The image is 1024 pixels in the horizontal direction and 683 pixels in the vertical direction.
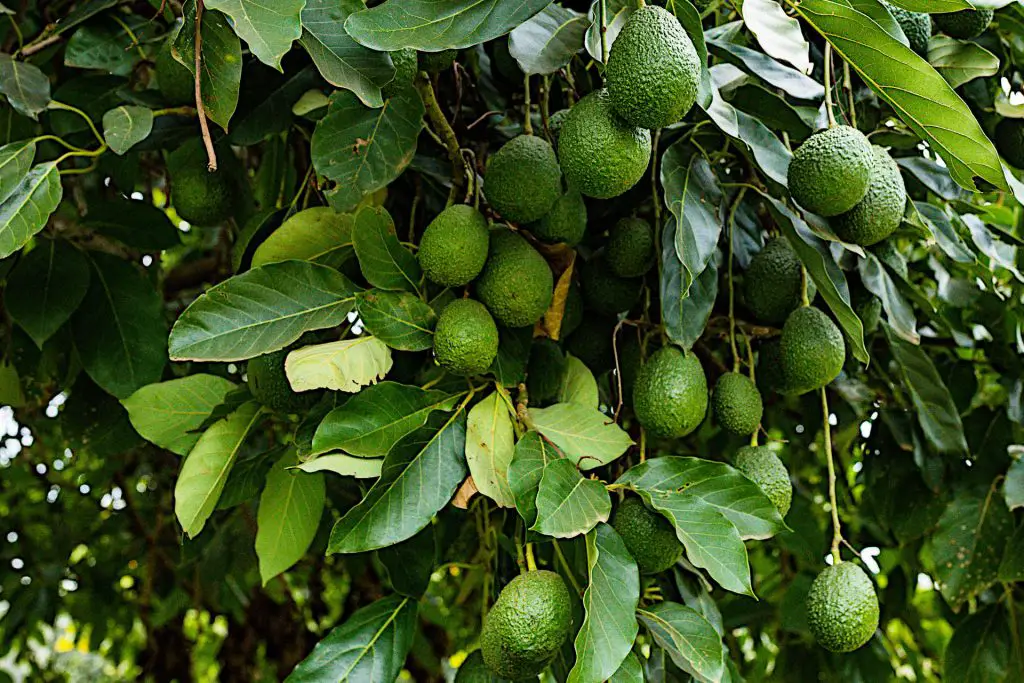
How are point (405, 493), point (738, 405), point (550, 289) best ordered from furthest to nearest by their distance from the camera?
point (738, 405) → point (550, 289) → point (405, 493)

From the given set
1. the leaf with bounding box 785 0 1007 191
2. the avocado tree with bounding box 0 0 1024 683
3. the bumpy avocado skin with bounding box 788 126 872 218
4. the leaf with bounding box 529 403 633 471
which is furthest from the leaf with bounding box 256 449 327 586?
the leaf with bounding box 785 0 1007 191

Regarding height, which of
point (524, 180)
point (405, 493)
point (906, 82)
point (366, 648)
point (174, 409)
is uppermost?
point (906, 82)

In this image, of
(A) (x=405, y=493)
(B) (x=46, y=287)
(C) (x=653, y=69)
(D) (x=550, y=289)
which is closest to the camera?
(C) (x=653, y=69)

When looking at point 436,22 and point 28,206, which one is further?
point 28,206

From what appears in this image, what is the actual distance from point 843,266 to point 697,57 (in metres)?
0.44

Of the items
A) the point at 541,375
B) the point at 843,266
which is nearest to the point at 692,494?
the point at 541,375

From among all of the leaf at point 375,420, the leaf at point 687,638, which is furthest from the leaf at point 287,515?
the leaf at point 687,638

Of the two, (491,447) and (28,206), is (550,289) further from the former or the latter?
(28,206)

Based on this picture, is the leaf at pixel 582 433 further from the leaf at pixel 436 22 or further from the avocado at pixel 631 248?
the leaf at pixel 436 22

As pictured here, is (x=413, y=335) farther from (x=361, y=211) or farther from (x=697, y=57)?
(x=697, y=57)

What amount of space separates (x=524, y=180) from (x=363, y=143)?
0.67ft

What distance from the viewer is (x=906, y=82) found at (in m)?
0.91

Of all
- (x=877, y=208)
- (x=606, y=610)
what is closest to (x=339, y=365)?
(x=606, y=610)

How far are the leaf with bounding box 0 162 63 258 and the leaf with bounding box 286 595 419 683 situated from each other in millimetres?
552
